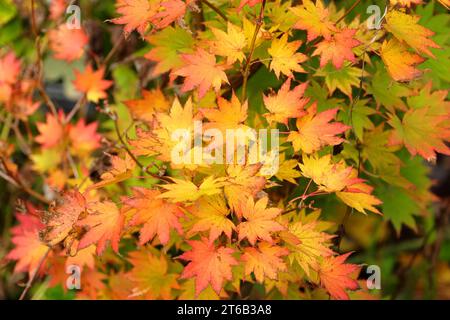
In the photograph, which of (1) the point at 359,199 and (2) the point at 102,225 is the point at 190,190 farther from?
(1) the point at 359,199

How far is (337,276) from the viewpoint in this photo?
1.23m

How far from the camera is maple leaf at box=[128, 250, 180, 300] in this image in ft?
4.86

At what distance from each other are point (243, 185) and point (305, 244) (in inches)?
9.2

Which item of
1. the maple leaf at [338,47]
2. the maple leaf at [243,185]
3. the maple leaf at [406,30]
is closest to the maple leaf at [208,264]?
the maple leaf at [243,185]

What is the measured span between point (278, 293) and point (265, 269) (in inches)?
18.0

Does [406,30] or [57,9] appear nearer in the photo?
[406,30]

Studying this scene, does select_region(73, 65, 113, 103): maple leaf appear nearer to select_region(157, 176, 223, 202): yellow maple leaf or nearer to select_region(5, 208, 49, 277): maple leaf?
select_region(5, 208, 49, 277): maple leaf

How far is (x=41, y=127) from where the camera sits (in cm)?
190

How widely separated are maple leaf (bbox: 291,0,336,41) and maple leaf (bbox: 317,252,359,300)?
0.50 meters

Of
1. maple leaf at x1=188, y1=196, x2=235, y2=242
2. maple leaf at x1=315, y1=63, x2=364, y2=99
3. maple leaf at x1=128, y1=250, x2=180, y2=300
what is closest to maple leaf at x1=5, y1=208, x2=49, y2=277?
maple leaf at x1=128, y1=250, x2=180, y2=300

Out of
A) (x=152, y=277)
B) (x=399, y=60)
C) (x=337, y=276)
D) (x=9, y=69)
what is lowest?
(x=152, y=277)

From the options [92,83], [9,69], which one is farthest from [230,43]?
[9,69]

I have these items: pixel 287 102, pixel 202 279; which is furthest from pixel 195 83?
pixel 202 279

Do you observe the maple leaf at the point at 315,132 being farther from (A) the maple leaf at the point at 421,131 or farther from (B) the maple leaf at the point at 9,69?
(B) the maple leaf at the point at 9,69
